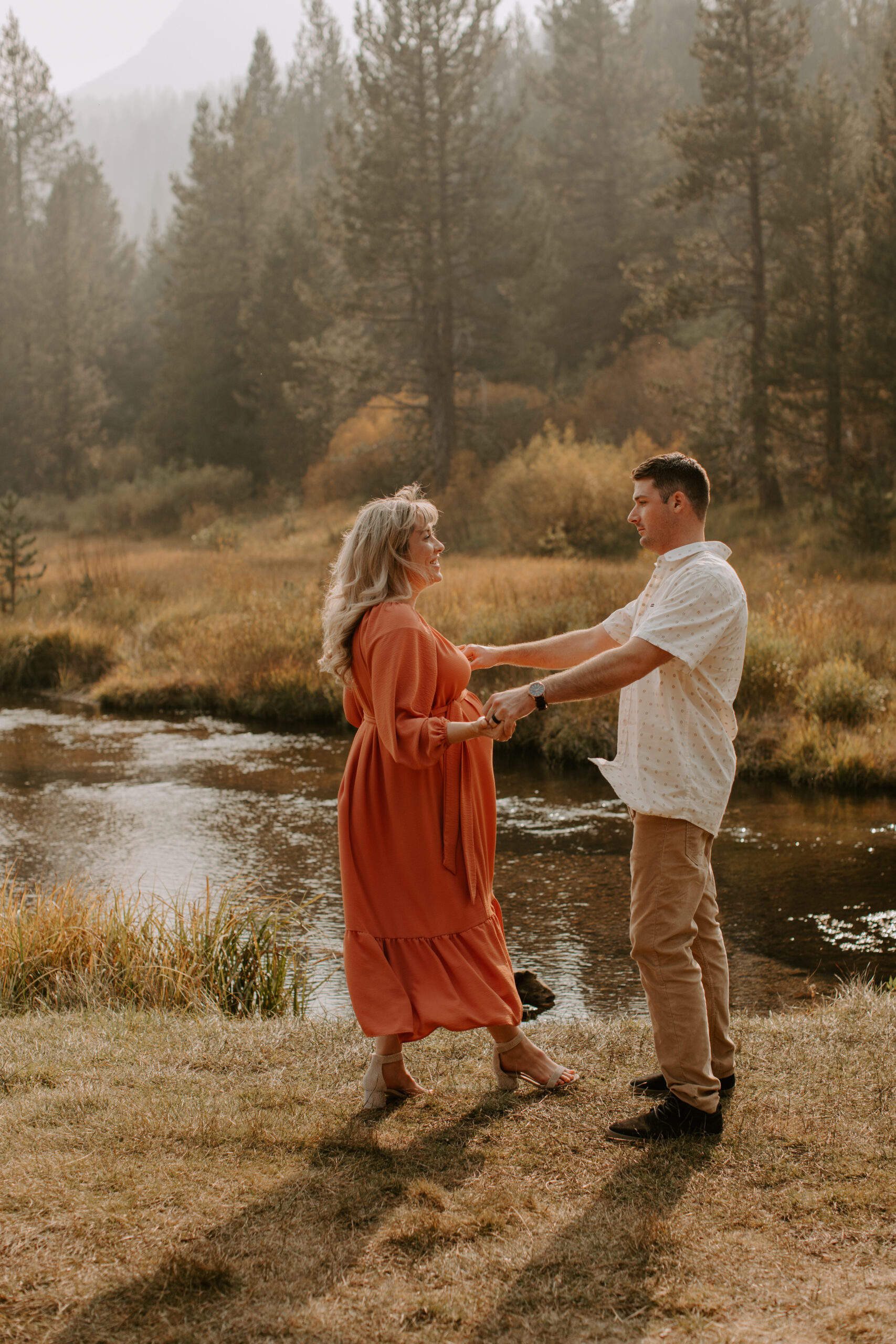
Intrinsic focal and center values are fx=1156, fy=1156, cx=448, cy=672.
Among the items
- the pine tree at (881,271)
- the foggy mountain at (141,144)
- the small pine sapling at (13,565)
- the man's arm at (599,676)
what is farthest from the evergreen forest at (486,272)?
the foggy mountain at (141,144)

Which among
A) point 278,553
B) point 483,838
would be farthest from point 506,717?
point 278,553

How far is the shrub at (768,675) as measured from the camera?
11617 millimetres

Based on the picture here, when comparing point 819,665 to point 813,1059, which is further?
point 819,665

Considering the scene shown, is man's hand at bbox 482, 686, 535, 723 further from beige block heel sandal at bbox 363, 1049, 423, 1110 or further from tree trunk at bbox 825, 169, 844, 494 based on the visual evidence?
tree trunk at bbox 825, 169, 844, 494

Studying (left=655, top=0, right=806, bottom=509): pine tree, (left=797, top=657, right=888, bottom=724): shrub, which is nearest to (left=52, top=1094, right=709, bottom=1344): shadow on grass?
(left=797, top=657, right=888, bottom=724): shrub

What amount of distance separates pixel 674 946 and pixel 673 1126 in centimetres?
54

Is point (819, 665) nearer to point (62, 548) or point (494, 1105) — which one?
point (494, 1105)

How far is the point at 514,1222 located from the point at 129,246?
60167mm

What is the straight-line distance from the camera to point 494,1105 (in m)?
3.69

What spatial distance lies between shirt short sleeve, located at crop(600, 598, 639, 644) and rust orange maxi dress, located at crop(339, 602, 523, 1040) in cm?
53

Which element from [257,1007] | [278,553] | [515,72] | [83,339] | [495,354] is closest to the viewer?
[257,1007]

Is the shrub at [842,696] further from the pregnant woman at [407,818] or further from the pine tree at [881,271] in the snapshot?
the pine tree at [881,271]

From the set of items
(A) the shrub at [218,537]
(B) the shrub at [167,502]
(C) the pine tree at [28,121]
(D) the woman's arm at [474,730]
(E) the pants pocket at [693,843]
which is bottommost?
(E) the pants pocket at [693,843]

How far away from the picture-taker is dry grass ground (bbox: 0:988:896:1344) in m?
2.53
